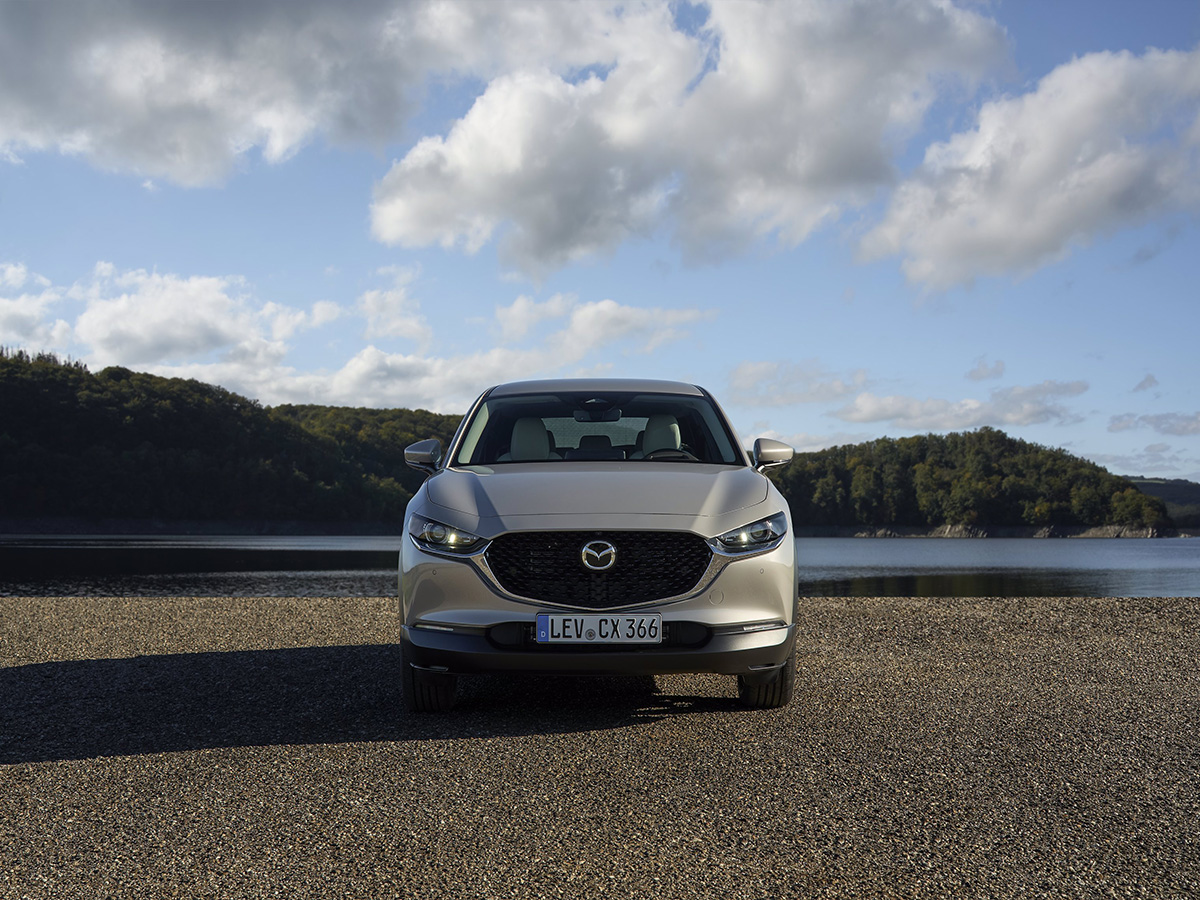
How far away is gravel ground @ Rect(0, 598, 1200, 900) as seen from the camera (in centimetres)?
279

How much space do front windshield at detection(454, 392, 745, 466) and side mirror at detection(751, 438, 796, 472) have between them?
111 mm

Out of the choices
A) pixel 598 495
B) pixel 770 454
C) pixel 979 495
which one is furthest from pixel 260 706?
pixel 979 495

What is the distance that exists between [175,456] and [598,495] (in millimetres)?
97864

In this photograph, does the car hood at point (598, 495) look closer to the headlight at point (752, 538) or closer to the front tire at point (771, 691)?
the headlight at point (752, 538)

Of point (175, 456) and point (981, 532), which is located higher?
point (175, 456)

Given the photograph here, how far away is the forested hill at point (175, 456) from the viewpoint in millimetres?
86938

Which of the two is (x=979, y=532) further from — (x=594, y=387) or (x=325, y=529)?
(x=594, y=387)

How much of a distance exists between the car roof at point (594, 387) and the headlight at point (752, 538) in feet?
5.42

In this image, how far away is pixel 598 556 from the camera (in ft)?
14.3

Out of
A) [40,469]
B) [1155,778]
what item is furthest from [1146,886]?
[40,469]

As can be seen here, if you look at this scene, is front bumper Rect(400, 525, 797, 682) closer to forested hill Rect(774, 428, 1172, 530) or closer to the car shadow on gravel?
the car shadow on gravel

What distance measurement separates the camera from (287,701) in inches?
213

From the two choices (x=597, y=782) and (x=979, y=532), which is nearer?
(x=597, y=782)

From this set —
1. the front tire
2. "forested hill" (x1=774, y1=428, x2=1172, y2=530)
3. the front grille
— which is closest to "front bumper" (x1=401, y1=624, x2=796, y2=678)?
the front grille
